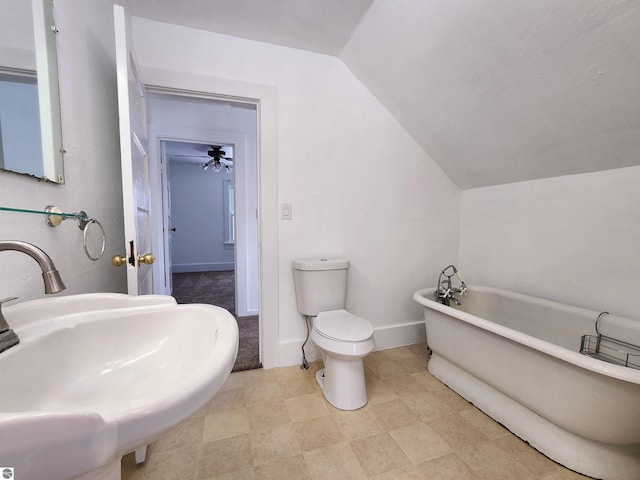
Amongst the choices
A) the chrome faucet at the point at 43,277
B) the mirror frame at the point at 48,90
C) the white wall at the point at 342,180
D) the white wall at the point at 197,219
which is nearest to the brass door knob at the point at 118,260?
the mirror frame at the point at 48,90

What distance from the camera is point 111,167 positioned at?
4.49 feet

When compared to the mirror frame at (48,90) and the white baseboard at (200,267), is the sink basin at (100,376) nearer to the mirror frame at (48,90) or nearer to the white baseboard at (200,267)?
the mirror frame at (48,90)

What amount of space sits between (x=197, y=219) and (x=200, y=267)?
101 centimetres

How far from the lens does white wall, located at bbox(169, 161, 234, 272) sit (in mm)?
5473

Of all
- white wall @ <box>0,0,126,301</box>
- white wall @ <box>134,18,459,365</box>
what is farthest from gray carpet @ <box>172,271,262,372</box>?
white wall @ <box>0,0,126,301</box>

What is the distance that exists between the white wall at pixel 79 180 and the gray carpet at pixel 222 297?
3.26 feet

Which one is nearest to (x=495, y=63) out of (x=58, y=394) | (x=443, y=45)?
(x=443, y=45)

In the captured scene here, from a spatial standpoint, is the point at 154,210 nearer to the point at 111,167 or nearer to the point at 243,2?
the point at 111,167

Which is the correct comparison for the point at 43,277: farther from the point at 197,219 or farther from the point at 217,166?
the point at 197,219

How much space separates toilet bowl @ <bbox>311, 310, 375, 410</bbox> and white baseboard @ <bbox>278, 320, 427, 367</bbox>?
0.40 meters

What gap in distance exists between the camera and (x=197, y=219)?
566 centimetres

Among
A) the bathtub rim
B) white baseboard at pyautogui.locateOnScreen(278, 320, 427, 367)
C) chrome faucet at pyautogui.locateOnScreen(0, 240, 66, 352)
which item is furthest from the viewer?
white baseboard at pyautogui.locateOnScreen(278, 320, 427, 367)

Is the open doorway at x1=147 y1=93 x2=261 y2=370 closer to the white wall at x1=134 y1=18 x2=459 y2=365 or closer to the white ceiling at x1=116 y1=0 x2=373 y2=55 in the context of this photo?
the white wall at x1=134 y1=18 x2=459 y2=365

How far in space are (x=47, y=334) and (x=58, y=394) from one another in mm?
139
